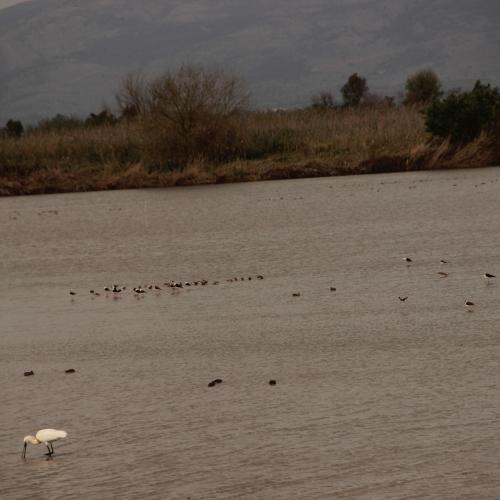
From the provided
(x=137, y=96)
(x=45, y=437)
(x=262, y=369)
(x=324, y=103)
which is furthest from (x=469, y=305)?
(x=324, y=103)

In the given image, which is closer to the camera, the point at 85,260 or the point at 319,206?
the point at 85,260

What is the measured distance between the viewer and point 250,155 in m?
46.1

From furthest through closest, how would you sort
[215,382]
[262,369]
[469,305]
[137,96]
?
[137,96]
[469,305]
[262,369]
[215,382]

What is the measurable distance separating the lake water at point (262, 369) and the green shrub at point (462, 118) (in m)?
19.7

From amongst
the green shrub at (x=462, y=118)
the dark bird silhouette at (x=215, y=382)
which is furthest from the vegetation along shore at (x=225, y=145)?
the dark bird silhouette at (x=215, y=382)

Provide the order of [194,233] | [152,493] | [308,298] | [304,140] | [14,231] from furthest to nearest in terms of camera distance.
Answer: [304,140] < [14,231] < [194,233] < [308,298] < [152,493]

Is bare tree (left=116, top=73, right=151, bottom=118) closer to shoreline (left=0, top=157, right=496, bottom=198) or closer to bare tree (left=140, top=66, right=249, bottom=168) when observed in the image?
bare tree (left=140, top=66, right=249, bottom=168)

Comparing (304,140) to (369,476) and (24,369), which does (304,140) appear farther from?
Answer: (369,476)

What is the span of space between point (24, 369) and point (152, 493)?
166 inches

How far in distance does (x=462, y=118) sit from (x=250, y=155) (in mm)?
8188

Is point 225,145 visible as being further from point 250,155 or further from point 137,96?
point 137,96

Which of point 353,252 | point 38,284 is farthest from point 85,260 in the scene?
point 353,252

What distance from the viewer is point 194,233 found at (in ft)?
84.5

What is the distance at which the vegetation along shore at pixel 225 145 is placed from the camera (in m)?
42.8
